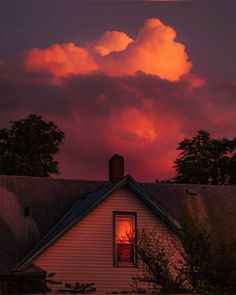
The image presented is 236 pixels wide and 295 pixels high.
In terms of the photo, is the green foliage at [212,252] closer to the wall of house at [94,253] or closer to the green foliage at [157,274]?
the green foliage at [157,274]

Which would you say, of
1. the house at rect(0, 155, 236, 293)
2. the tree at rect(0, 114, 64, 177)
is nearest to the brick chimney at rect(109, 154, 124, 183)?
the house at rect(0, 155, 236, 293)

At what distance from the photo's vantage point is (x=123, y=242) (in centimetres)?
2844

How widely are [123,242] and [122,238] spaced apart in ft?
0.63

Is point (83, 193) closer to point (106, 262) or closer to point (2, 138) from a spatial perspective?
point (106, 262)

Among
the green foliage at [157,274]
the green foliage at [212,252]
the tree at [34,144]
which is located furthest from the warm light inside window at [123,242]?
the tree at [34,144]

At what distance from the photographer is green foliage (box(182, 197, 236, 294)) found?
631 inches

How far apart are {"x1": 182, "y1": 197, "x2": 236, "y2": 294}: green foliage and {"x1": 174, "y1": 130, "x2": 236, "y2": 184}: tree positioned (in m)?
29.4

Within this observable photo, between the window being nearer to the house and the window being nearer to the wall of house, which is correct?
the house

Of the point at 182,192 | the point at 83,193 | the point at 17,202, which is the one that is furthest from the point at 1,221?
the point at 182,192

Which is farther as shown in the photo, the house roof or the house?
the house roof

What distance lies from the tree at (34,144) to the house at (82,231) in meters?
13.8

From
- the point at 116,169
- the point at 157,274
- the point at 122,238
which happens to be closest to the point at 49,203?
the point at 116,169

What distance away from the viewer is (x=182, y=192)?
35.0m

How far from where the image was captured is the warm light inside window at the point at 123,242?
28.5m
